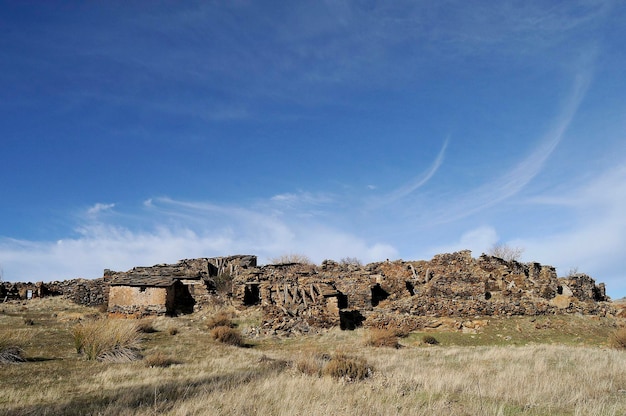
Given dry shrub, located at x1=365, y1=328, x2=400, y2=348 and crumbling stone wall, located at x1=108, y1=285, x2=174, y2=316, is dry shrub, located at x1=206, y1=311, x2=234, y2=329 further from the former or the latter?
dry shrub, located at x1=365, y1=328, x2=400, y2=348

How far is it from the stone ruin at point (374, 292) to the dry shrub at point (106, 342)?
8.98 m

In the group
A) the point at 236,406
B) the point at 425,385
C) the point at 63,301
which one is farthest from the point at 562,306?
the point at 63,301

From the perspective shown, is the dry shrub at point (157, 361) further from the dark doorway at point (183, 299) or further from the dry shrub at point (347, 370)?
the dark doorway at point (183, 299)

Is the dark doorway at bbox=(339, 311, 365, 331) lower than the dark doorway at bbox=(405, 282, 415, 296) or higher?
lower

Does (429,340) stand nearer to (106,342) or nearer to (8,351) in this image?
(106,342)

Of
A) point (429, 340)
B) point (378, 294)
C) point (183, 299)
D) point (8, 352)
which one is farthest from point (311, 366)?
point (183, 299)

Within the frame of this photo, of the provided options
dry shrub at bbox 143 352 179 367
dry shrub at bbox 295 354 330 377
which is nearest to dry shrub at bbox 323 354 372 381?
dry shrub at bbox 295 354 330 377

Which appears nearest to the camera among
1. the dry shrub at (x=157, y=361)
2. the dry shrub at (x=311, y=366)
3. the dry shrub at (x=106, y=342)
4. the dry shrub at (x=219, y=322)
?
the dry shrub at (x=311, y=366)

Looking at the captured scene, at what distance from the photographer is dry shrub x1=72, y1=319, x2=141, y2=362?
12281mm

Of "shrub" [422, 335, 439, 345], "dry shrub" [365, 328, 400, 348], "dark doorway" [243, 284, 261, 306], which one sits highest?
"dark doorway" [243, 284, 261, 306]

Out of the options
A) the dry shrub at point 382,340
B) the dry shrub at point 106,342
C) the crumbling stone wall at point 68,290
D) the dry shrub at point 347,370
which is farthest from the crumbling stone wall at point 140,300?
the dry shrub at point 347,370

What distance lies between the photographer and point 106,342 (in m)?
12.7

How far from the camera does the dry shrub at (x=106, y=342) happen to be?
12281mm

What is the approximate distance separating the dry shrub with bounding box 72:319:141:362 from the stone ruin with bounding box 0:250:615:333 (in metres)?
8.98
